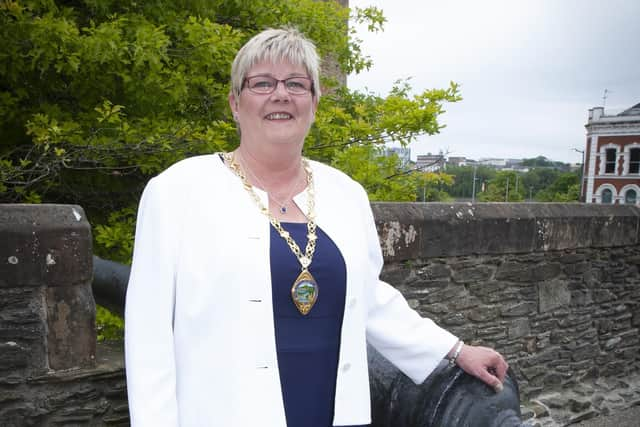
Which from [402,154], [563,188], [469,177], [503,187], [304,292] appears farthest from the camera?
[563,188]

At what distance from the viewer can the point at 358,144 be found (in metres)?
5.92

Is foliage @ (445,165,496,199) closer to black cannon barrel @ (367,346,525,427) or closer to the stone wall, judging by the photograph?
the stone wall

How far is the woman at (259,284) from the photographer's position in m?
1.66

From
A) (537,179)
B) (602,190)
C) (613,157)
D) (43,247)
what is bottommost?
(43,247)

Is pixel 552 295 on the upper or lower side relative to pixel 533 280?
lower

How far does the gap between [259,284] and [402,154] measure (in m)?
5.24

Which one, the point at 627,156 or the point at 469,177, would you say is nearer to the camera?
the point at 469,177

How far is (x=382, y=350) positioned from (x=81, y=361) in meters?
1.30

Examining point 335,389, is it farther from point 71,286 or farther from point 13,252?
point 13,252

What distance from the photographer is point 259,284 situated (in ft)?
5.61

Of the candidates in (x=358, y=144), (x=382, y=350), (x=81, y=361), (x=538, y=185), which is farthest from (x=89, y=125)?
(x=538, y=185)

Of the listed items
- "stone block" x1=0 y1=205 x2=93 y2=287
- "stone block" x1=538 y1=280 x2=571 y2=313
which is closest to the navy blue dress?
"stone block" x1=0 y1=205 x2=93 y2=287

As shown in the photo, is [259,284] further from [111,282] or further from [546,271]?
[546,271]

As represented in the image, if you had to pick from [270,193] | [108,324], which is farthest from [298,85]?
[108,324]
